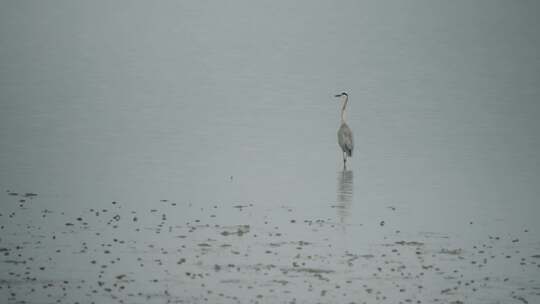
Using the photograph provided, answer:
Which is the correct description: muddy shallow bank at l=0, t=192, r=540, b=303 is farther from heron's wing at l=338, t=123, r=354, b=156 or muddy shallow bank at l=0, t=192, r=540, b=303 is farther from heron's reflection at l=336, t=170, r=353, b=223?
heron's wing at l=338, t=123, r=354, b=156

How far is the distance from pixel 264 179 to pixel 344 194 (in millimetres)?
3020

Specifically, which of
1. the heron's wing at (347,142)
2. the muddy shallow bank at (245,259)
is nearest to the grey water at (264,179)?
the muddy shallow bank at (245,259)

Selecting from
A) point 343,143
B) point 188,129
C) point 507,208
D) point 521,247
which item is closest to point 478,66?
point 188,129

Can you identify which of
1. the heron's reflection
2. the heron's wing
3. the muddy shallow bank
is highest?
the heron's wing

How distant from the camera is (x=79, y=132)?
1647 inches

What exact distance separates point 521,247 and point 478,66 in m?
61.3

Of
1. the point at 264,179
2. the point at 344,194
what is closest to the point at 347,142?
the point at 264,179

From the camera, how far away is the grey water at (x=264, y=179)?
19391 millimetres

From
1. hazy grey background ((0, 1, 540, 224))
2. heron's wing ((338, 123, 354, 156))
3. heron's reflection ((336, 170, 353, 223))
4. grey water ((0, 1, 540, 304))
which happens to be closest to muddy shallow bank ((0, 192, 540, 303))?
grey water ((0, 1, 540, 304))

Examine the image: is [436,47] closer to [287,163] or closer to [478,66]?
[478,66]

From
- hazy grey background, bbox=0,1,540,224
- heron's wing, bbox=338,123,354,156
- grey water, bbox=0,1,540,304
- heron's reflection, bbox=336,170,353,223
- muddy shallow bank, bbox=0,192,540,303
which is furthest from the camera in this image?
heron's wing, bbox=338,123,354,156

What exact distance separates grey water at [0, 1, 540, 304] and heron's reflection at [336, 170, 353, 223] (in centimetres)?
10

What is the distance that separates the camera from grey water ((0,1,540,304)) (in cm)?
1939

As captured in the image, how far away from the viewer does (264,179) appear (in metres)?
31.9
